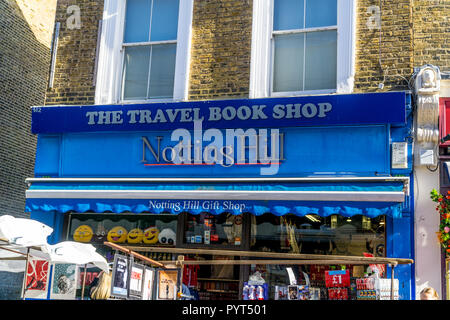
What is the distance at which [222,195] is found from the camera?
8.05m

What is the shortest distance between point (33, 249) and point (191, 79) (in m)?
3.72

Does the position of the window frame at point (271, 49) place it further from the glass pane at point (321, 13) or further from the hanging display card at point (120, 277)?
the hanging display card at point (120, 277)

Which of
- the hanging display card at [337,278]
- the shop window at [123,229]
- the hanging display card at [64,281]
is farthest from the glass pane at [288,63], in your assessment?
the hanging display card at [64,281]

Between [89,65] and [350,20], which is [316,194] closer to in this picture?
[350,20]

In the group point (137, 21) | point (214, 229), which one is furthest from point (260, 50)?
point (214, 229)

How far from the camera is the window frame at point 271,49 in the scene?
328 inches

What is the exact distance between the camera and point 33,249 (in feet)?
26.4

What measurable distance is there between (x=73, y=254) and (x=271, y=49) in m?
4.54

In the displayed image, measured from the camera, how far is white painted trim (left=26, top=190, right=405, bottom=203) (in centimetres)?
741

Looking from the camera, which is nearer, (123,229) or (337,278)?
(337,278)

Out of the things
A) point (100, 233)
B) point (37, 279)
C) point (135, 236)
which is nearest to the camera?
point (135, 236)

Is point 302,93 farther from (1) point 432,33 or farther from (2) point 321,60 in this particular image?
(1) point 432,33

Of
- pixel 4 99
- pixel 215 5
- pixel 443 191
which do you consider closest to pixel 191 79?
pixel 215 5
